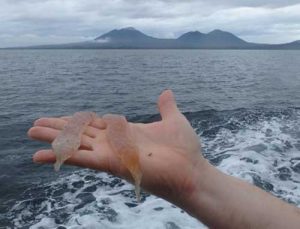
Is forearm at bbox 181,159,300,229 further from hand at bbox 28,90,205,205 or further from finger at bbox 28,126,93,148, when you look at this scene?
finger at bbox 28,126,93,148

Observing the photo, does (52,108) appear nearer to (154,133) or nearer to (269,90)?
(269,90)

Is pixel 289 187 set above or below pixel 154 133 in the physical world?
below

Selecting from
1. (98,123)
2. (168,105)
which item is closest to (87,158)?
(98,123)

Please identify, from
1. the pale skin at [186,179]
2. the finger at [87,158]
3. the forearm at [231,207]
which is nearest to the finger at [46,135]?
the pale skin at [186,179]

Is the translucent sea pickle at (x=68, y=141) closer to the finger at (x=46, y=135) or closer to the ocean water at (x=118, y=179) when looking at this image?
the finger at (x=46, y=135)

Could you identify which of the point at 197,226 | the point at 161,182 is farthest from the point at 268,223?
the point at 197,226
